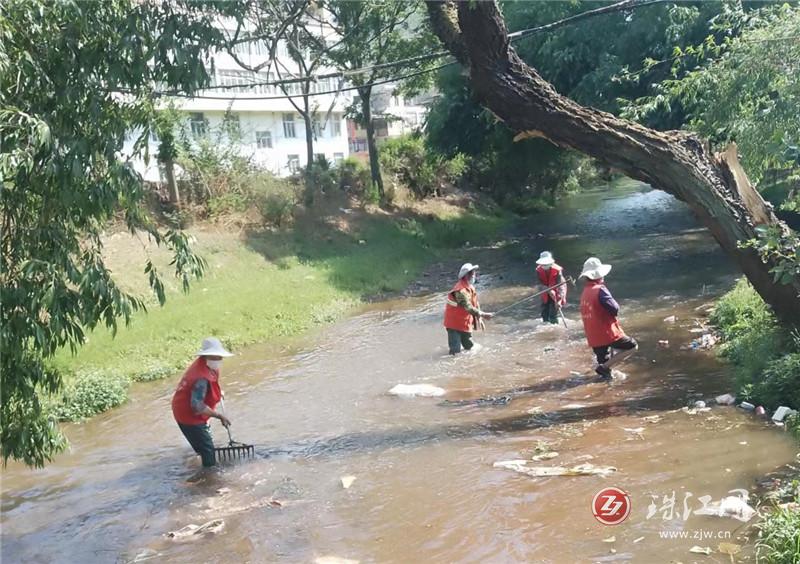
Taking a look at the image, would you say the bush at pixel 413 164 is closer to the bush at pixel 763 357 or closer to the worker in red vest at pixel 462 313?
the worker in red vest at pixel 462 313

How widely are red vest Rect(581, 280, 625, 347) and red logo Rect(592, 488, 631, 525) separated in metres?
3.29

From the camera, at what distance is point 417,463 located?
25.9 feet

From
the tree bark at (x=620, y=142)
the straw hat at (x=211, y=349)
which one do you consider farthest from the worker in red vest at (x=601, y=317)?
the straw hat at (x=211, y=349)

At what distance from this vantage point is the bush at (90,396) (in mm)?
11039

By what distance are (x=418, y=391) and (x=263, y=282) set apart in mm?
8728

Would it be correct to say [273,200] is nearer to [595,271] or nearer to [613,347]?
[595,271]

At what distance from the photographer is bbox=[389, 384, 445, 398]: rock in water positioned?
413 inches

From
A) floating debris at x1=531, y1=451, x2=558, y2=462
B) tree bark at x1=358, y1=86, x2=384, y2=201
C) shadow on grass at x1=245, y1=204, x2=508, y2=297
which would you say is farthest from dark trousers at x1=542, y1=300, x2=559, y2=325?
tree bark at x1=358, y1=86, x2=384, y2=201

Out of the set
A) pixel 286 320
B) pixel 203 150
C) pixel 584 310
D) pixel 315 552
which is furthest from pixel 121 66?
pixel 203 150

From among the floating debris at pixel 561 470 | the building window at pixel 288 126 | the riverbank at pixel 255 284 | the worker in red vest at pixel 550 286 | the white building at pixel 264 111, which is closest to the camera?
the floating debris at pixel 561 470

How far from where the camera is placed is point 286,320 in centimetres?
1608

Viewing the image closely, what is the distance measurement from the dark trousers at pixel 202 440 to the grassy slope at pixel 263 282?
4.58 meters

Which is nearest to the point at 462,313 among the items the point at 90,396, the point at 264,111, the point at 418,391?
the point at 418,391

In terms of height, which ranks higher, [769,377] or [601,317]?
[601,317]
